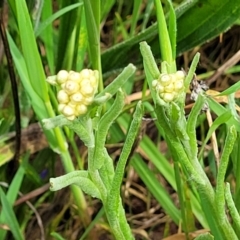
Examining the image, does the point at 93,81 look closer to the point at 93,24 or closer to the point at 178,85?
the point at 178,85

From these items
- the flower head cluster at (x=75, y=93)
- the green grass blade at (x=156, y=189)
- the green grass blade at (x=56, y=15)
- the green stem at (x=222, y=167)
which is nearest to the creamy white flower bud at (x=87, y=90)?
the flower head cluster at (x=75, y=93)

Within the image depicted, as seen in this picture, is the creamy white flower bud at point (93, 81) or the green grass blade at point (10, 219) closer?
the creamy white flower bud at point (93, 81)

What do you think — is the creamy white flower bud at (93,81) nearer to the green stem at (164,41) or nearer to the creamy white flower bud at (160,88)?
the creamy white flower bud at (160,88)

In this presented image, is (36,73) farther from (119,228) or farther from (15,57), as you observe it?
(119,228)

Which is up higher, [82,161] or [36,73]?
[36,73]

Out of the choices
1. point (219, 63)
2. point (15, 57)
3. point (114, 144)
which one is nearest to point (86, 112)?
point (15, 57)

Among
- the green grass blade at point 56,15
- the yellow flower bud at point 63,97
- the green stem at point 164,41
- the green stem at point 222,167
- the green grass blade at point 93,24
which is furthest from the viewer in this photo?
the green grass blade at point 56,15

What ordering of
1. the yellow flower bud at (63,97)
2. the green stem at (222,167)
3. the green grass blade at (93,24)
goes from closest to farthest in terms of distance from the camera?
the yellow flower bud at (63,97)
the green stem at (222,167)
the green grass blade at (93,24)

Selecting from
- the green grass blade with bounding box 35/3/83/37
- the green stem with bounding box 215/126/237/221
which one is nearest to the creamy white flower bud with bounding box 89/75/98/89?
the green stem with bounding box 215/126/237/221

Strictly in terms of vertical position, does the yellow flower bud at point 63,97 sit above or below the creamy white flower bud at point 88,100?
above

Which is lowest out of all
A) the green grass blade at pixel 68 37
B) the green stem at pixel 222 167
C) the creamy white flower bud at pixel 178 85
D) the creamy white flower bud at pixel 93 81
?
the green stem at pixel 222 167
